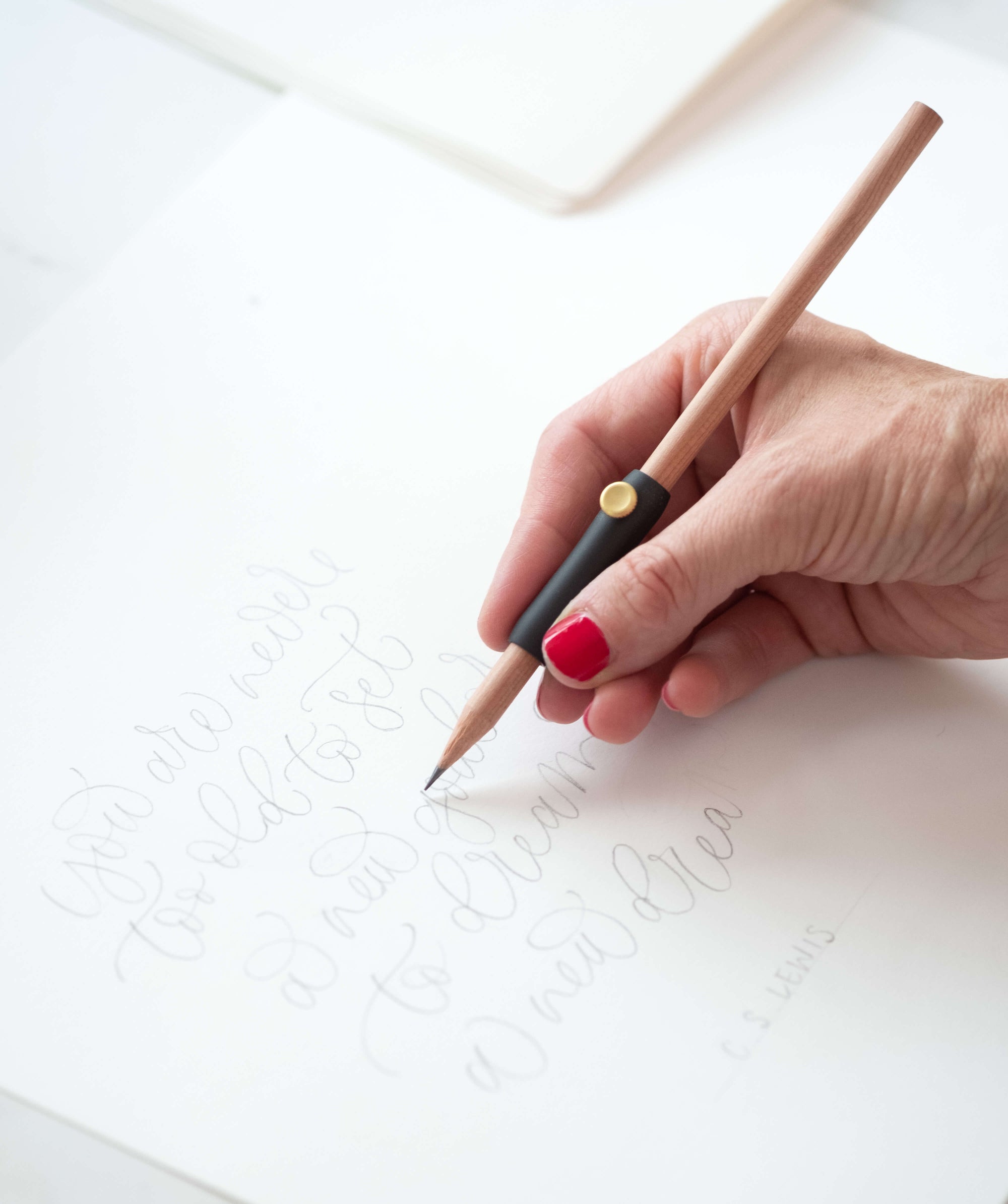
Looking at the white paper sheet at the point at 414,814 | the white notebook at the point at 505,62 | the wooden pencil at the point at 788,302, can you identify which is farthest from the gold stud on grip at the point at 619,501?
the white notebook at the point at 505,62

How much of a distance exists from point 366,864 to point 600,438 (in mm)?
325

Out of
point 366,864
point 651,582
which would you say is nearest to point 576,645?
point 651,582

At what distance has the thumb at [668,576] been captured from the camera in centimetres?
60

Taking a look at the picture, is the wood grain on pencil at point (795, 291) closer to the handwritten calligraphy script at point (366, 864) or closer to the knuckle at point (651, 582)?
the knuckle at point (651, 582)

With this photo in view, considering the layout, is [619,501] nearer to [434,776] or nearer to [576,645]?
[576,645]

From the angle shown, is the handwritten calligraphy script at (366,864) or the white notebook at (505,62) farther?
the white notebook at (505,62)

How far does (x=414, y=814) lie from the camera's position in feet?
2.03

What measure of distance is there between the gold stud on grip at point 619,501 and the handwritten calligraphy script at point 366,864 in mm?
130

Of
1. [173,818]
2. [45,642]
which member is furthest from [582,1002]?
[45,642]

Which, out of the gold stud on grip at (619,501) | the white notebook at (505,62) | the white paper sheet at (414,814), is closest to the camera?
the white paper sheet at (414,814)

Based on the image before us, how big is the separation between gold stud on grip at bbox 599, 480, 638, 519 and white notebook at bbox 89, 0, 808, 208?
42 centimetres

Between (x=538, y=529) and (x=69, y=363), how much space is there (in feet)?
1.27

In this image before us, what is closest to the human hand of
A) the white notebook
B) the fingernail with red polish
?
the fingernail with red polish

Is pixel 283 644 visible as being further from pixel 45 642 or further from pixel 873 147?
pixel 873 147
